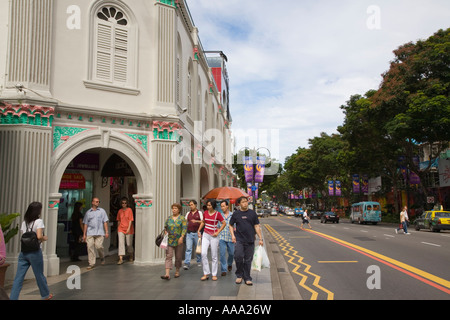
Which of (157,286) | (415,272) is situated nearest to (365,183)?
(415,272)

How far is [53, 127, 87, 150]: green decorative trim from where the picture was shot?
386 inches

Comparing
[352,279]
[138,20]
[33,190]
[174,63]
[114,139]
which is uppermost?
[138,20]

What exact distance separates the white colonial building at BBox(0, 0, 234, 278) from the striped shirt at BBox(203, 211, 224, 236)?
100 inches

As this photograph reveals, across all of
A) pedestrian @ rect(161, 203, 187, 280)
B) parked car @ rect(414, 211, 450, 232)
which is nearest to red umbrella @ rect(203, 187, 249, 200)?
pedestrian @ rect(161, 203, 187, 280)

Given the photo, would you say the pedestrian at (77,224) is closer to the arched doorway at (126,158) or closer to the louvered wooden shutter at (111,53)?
the arched doorway at (126,158)

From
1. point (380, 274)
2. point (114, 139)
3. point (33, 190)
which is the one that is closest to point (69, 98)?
point (114, 139)

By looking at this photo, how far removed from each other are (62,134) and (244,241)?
5.80m

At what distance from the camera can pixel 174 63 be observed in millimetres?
11820

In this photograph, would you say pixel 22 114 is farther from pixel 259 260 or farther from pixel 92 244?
pixel 259 260

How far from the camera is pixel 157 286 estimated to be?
25.2 feet

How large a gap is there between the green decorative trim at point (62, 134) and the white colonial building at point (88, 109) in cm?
3

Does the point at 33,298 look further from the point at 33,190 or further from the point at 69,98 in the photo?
the point at 69,98

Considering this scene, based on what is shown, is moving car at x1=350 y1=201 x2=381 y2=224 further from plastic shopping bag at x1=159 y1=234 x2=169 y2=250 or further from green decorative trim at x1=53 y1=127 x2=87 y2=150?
green decorative trim at x1=53 y1=127 x2=87 y2=150
